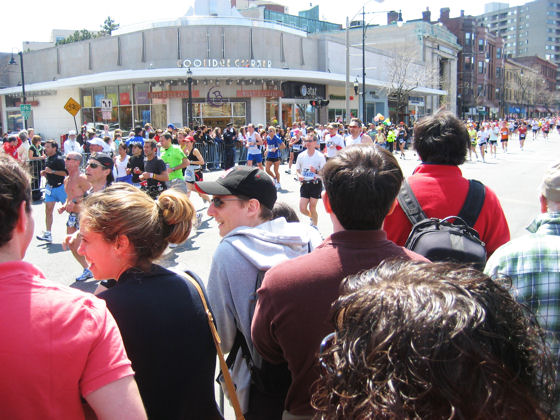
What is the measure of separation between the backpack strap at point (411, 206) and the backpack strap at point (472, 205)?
0.81 ft

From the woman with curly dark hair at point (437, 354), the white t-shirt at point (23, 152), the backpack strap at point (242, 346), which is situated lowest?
the backpack strap at point (242, 346)

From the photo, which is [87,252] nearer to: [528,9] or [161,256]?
[161,256]

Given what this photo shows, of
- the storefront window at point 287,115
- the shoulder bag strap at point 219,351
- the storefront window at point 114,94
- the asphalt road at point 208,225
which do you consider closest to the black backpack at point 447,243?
the shoulder bag strap at point 219,351

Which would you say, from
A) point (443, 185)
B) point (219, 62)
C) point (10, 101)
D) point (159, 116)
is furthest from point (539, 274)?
point (10, 101)

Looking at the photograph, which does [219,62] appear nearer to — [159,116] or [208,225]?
[159,116]

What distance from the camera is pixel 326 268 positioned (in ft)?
5.95

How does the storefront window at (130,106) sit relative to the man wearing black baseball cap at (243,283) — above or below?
above

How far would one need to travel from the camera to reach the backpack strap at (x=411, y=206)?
9.48 feet

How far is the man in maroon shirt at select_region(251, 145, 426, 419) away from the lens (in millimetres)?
1795

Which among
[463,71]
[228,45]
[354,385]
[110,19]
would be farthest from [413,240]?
[110,19]

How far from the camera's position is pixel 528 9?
498ft

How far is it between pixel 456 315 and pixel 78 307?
3.39ft

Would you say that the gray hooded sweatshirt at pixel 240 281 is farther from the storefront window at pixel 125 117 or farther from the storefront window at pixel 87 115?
the storefront window at pixel 87 115

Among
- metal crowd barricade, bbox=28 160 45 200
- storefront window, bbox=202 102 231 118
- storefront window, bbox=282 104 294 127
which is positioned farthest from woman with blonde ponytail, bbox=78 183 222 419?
storefront window, bbox=282 104 294 127
